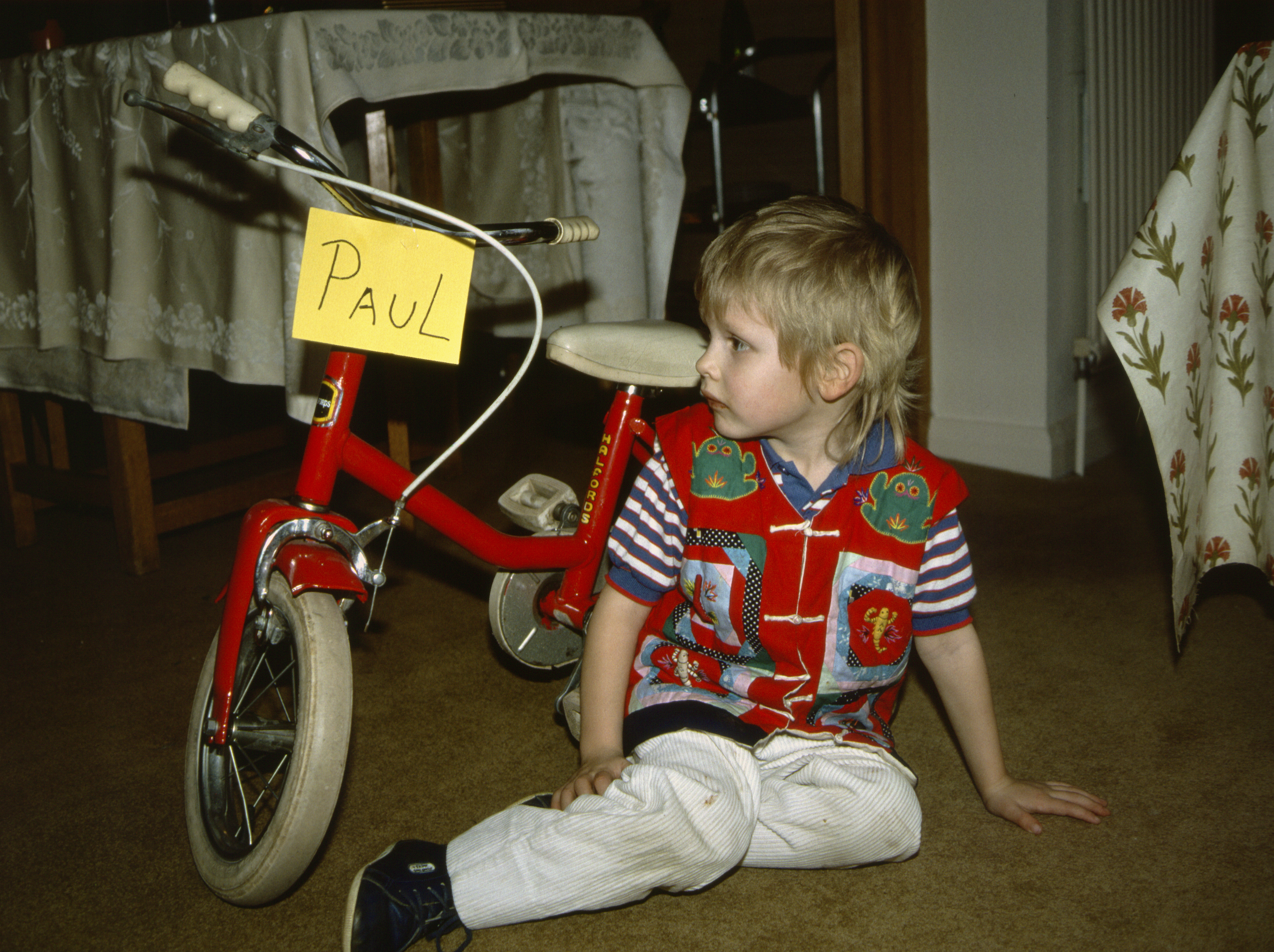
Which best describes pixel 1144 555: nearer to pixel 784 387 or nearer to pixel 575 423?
pixel 784 387

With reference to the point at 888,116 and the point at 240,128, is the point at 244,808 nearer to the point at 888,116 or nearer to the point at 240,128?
the point at 240,128

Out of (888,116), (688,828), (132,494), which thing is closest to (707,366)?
(688,828)

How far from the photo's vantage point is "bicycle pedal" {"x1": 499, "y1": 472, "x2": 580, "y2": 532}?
1140 mm

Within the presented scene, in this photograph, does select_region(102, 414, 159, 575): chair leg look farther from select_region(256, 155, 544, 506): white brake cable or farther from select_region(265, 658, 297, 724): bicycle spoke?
select_region(256, 155, 544, 506): white brake cable

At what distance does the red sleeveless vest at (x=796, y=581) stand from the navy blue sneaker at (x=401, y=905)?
222 millimetres

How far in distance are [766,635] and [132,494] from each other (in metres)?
1.08

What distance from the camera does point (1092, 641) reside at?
1.19 meters

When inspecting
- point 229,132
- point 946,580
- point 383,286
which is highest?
point 229,132

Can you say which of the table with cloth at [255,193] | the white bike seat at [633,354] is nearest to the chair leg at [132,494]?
the table with cloth at [255,193]

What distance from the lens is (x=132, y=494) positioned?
1.48 metres

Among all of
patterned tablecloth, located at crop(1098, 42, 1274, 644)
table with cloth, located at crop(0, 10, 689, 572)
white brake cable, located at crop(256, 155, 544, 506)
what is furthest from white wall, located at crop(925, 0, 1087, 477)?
white brake cable, located at crop(256, 155, 544, 506)

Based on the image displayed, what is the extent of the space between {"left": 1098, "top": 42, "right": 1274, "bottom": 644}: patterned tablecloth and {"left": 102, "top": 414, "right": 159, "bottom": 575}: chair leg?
1290 millimetres

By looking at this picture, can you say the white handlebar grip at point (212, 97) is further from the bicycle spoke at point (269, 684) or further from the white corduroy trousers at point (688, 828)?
the white corduroy trousers at point (688, 828)

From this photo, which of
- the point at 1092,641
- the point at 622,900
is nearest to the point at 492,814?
the point at 622,900
